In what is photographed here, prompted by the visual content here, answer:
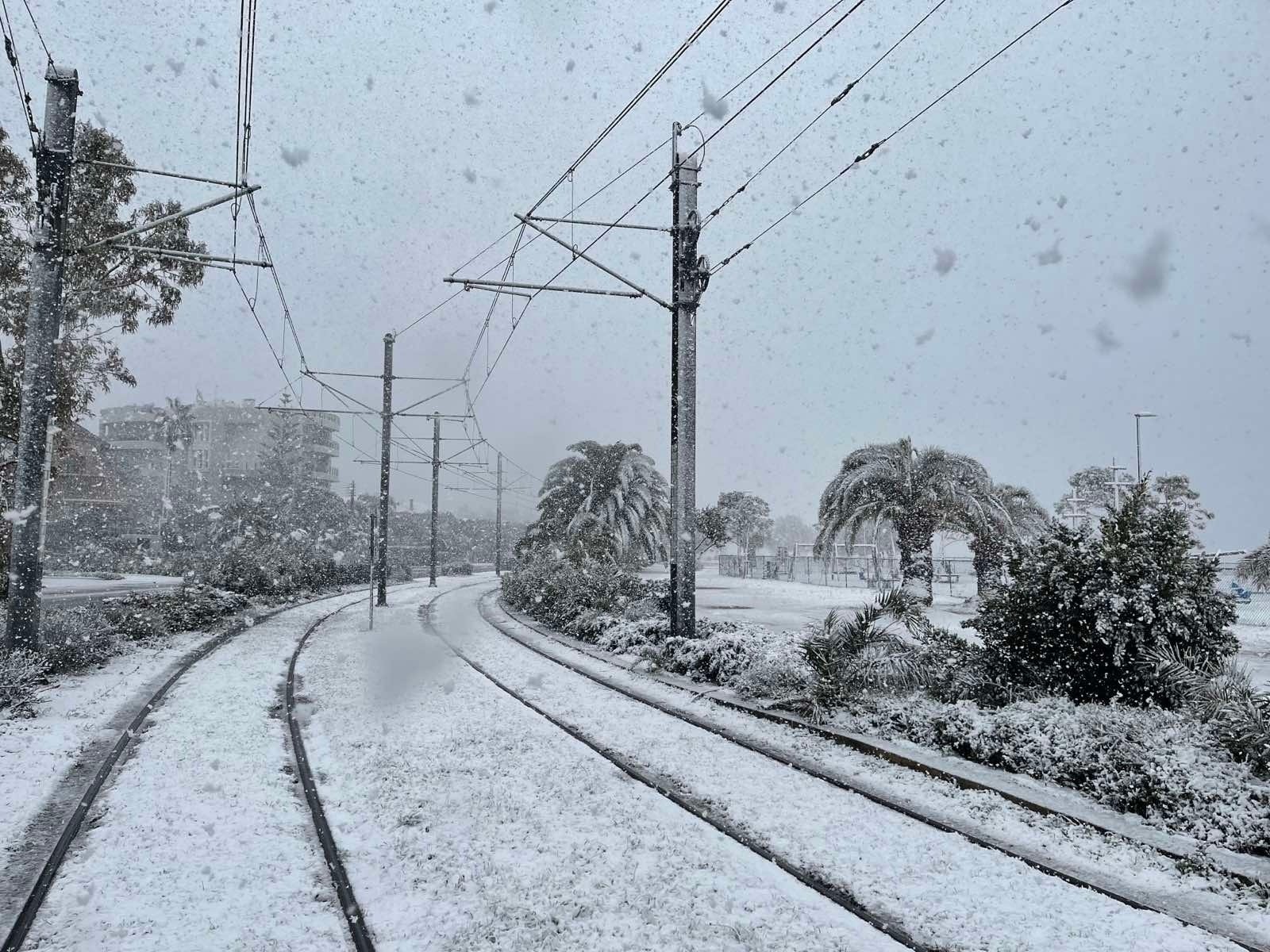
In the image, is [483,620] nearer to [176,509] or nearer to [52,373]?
[52,373]

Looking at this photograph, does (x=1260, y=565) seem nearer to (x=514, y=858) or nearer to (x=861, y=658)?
(x=861, y=658)

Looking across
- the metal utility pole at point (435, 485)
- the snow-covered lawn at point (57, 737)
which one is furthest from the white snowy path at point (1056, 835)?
the metal utility pole at point (435, 485)

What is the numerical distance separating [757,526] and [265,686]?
68958mm

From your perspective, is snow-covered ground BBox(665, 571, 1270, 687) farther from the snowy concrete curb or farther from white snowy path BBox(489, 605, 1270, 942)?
white snowy path BBox(489, 605, 1270, 942)

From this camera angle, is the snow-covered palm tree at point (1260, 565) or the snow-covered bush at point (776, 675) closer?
the snow-covered bush at point (776, 675)

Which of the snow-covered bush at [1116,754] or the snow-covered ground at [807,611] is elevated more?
the snow-covered bush at [1116,754]

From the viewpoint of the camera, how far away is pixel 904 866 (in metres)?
4.43

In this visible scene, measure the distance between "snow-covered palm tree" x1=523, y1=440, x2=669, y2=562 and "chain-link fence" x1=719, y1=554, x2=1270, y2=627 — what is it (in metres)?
6.99

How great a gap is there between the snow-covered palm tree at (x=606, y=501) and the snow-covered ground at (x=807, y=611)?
336 centimetres

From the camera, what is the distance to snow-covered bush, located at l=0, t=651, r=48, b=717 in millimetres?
7871

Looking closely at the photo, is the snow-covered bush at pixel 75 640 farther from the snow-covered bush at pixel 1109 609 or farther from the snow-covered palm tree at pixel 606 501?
the snow-covered palm tree at pixel 606 501

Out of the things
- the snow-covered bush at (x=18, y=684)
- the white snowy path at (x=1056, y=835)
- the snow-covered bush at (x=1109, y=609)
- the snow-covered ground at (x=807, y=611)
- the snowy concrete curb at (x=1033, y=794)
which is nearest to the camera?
the white snowy path at (x=1056, y=835)

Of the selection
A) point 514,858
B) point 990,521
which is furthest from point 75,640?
point 990,521

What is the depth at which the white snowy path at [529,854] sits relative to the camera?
3.66 metres
